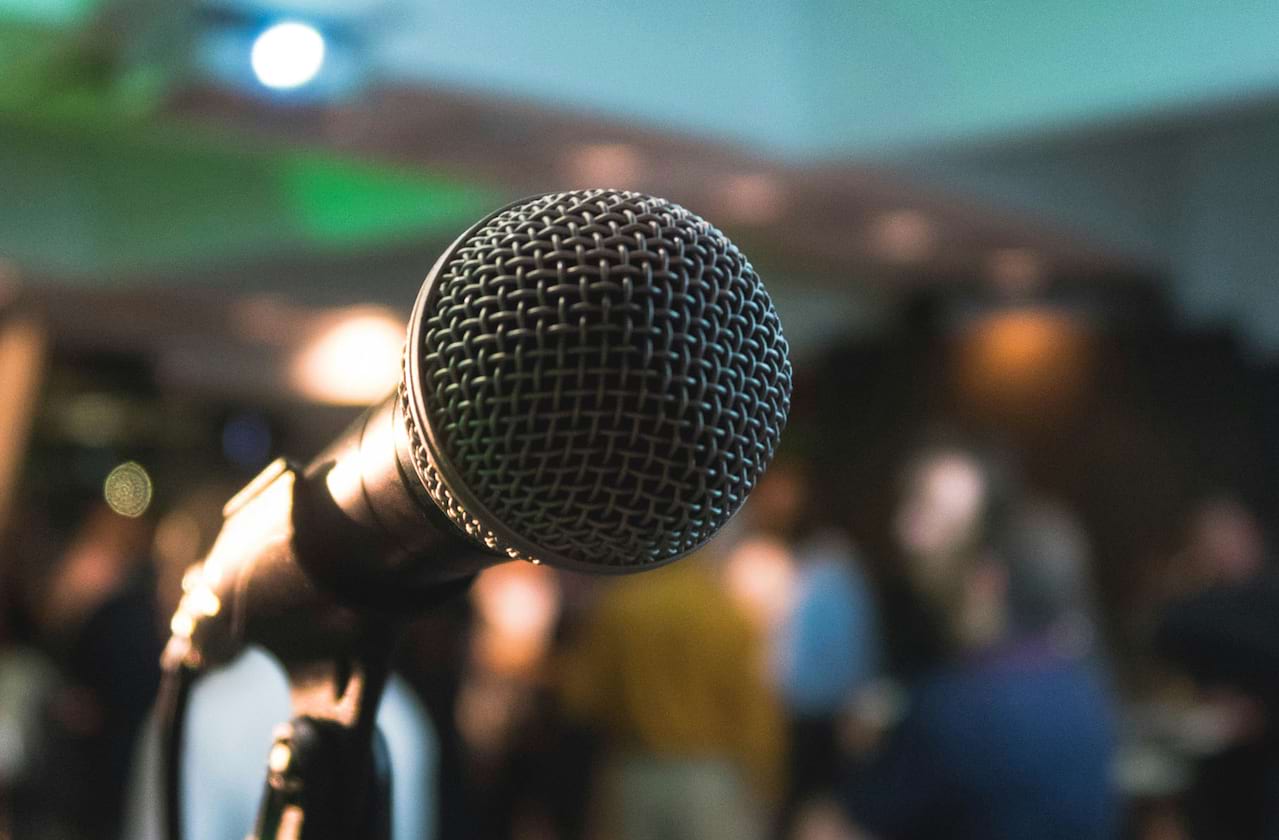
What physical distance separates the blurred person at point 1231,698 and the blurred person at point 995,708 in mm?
821

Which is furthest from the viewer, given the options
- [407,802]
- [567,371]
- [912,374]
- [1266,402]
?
[912,374]

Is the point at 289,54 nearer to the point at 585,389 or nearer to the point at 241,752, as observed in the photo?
the point at 241,752

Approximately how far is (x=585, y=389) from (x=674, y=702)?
3798mm

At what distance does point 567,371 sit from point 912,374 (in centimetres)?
714

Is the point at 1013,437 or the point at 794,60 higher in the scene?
the point at 794,60

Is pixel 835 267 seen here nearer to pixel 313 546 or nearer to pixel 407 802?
pixel 407 802

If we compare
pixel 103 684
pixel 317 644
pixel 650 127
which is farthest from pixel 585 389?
pixel 103 684

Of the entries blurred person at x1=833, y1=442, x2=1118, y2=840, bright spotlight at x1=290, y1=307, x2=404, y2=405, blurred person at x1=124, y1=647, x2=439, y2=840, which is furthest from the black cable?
Answer: bright spotlight at x1=290, y1=307, x2=404, y2=405

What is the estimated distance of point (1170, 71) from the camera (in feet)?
13.0

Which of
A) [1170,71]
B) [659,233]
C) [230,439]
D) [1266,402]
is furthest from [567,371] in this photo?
[230,439]

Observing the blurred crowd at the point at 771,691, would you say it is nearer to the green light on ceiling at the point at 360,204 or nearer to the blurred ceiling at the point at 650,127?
the blurred ceiling at the point at 650,127

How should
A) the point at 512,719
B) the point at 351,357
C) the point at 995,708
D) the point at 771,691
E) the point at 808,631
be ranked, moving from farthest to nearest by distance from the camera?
1. the point at 351,357
2. the point at 808,631
3. the point at 512,719
4. the point at 771,691
5. the point at 995,708

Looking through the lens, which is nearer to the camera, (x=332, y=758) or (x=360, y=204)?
(x=332, y=758)

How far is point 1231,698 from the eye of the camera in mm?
3375
